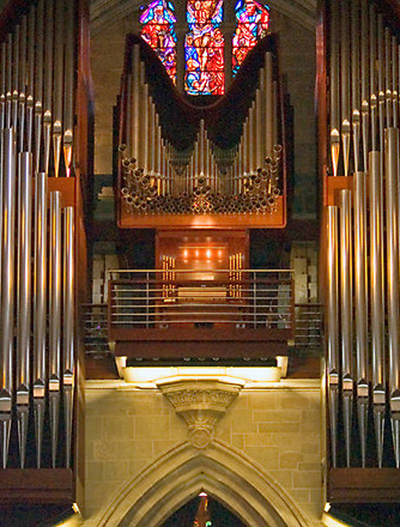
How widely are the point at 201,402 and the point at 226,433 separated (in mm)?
537

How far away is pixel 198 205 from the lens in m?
22.1

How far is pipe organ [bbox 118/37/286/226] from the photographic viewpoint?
22.1 m

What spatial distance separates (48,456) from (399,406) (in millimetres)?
4136

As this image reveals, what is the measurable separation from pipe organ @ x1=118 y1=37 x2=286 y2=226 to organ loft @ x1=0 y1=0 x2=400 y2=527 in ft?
0.09

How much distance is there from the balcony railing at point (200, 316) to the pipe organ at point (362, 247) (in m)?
0.73

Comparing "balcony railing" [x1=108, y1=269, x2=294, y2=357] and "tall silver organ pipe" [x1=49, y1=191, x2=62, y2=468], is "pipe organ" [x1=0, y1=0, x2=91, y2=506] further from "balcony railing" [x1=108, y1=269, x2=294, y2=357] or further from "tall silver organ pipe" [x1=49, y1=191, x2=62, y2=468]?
"balcony railing" [x1=108, y1=269, x2=294, y2=357]

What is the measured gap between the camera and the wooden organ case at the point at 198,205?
69.4 feet

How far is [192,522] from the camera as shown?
83.8ft

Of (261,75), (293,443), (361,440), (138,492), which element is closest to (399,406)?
(361,440)

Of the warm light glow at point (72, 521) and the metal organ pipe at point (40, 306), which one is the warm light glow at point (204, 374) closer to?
the metal organ pipe at point (40, 306)

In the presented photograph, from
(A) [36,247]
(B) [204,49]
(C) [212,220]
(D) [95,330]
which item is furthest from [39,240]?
(B) [204,49]

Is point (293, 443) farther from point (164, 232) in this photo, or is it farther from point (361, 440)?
point (164, 232)

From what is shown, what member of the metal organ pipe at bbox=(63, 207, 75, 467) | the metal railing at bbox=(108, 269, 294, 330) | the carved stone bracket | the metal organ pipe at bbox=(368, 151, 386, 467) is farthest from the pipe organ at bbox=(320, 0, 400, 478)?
the metal organ pipe at bbox=(63, 207, 75, 467)

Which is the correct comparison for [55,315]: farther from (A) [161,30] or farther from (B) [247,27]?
(B) [247,27]
